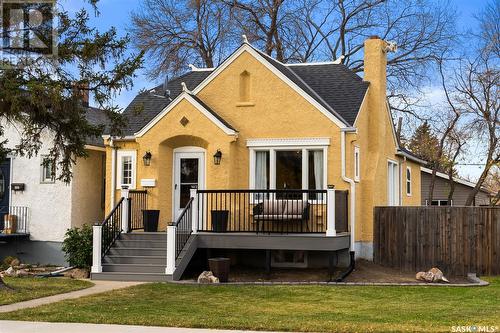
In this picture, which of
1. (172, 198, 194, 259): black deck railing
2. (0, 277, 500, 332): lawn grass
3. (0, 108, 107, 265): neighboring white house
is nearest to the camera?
(0, 277, 500, 332): lawn grass

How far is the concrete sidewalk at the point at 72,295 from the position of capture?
1245 cm

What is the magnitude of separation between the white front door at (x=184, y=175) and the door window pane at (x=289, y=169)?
234 cm

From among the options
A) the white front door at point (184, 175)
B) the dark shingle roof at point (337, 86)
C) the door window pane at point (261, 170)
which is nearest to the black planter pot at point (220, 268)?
the door window pane at point (261, 170)

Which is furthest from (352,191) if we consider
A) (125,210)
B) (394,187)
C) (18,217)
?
(18,217)

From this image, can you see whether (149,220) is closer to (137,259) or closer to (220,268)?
(137,259)

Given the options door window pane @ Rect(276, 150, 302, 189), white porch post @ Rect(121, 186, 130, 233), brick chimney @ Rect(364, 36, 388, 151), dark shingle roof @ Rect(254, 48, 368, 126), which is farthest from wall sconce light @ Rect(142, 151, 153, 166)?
brick chimney @ Rect(364, 36, 388, 151)

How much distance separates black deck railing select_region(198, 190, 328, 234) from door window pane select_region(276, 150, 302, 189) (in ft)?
2.02

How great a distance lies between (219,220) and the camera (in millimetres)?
18156

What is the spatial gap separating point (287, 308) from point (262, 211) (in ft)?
20.1

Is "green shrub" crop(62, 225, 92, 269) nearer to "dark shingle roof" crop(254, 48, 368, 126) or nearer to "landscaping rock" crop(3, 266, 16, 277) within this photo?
"landscaping rock" crop(3, 266, 16, 277)

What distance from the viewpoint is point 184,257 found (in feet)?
56.2

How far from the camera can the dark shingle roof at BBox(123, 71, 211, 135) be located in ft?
70.9

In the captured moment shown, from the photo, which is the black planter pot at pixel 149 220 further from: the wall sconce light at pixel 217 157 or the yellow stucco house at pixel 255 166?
the wall sconce light at pixel 217 157

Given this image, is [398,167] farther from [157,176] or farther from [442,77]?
[442,77]
